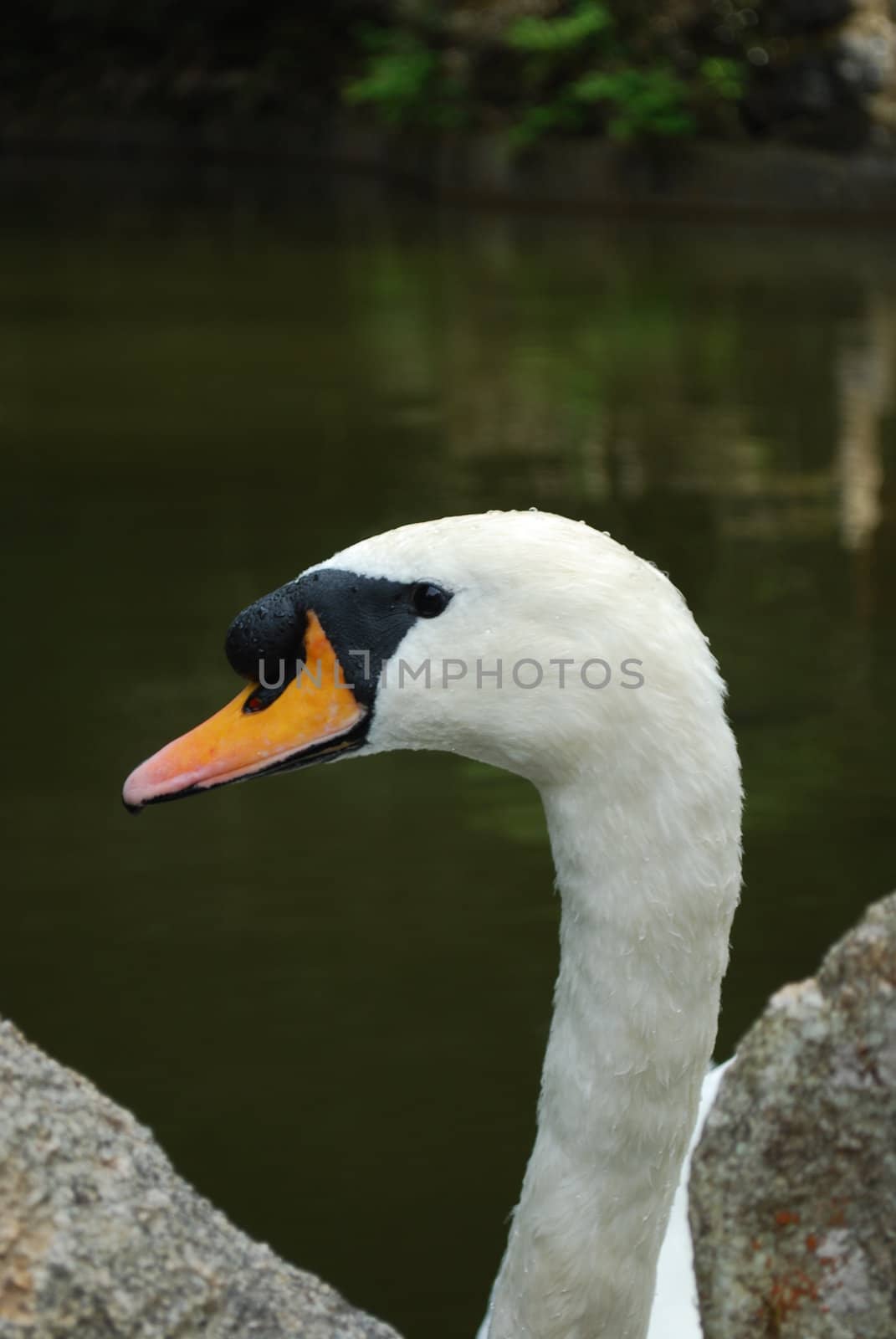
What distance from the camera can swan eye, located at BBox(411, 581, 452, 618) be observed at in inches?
73.2

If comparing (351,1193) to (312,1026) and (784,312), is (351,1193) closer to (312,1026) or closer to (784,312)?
(312,1026)

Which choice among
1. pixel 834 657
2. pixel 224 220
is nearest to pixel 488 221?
pixel 224 220

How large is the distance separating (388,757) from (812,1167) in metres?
3.24

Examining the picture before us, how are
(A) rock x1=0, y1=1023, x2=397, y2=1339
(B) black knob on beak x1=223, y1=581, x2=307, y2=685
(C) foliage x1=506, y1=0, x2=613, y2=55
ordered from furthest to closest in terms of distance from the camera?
1. (C) foliage x1=506, y1=0, x2=613, y2=55
2. (B) black knob on beak x1=223, y1=581, x2=307, y2=685
3. (A) rock x1=0, y1=1023, x2=397, y2=1339

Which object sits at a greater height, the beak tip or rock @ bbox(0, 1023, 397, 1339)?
the beak tip

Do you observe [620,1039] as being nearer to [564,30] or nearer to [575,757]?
[575,757]

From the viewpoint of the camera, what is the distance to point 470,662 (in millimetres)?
1868

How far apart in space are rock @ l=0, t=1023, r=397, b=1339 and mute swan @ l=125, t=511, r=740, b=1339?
0.25m

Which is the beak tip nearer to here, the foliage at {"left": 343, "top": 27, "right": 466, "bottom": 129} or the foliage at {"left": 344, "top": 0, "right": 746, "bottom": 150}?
the foliage at {"left": 344, "top": 0, "right": 746, "bottom": 150}

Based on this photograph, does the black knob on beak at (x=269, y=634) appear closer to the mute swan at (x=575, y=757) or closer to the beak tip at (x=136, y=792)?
the mute swan at (x=575, y=757)

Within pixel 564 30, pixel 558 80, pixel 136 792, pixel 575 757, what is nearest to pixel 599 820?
pixel 575 757

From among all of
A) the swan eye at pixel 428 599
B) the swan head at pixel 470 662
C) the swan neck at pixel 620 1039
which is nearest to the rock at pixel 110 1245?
the swan neck at pixel 620 1039

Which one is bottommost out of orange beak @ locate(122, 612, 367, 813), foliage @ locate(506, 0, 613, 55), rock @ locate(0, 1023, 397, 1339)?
foliage @ locate(506, 0, 613, 55)

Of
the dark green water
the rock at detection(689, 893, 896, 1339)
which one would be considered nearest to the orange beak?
the rock at detection(689, 893, 896, 1339)
